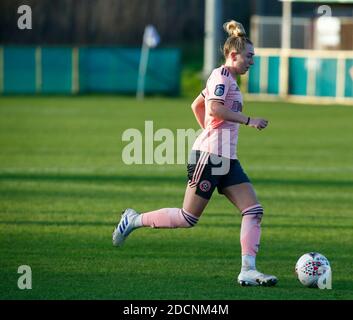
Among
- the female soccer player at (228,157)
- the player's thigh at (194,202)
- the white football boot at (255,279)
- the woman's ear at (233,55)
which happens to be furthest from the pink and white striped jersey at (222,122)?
the white football boot at (255,279)

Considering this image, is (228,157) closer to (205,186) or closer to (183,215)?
(205,186)

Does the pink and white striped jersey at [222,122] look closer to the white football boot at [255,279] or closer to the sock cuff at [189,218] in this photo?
the sock cuff at [189,218]

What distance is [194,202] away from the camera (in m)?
10.2

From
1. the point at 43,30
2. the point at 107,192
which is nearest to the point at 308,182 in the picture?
the point at 107,192

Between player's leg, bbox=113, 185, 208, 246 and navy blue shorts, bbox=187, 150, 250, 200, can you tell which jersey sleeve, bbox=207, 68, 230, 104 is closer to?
navy blue shorts, bbox=187, 150, 250, 200

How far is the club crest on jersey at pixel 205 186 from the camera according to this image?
10.0 metres

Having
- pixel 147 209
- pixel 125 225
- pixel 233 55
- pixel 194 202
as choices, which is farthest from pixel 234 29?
pixel 147 209

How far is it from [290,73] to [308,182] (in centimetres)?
2494

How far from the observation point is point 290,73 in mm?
43000

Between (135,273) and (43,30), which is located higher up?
(43,30)

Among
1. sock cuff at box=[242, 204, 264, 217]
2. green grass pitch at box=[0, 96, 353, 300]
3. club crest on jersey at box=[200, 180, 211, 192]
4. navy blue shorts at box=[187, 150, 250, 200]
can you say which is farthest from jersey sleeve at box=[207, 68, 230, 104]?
green grass pitch at box=[0, 96, 353, 300]

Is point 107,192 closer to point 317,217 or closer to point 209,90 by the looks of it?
point 317,217

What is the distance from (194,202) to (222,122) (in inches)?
28.9

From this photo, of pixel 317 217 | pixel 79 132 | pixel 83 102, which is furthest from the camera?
pixel 83 102
